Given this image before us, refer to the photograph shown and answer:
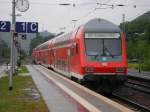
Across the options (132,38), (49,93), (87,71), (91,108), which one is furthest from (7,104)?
(132,38)

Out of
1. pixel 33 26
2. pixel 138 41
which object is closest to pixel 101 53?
pixel 33 26

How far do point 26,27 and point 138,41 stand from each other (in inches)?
3064

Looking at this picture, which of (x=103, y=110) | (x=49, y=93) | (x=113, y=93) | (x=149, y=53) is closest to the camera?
(x=103, y=110)

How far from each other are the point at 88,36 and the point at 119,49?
1.50 meters

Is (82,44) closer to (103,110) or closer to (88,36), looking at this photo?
(88,36)

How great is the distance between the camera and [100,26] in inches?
941

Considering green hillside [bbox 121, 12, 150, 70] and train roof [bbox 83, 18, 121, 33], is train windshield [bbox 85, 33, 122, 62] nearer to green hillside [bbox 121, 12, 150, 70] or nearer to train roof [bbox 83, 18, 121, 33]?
train roof [bbox 83, 18, 121, 33]

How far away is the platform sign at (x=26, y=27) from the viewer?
24614 mm

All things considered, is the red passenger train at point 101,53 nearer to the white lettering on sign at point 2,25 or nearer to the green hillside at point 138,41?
the white lettering on sign at point 2,25

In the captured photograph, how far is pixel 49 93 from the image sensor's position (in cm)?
2019

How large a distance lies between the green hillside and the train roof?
1334 inches

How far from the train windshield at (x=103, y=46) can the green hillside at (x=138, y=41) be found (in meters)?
34.7

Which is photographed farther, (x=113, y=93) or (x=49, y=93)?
(x=113, y=93)

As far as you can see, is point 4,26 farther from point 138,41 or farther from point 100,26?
point 138,41
